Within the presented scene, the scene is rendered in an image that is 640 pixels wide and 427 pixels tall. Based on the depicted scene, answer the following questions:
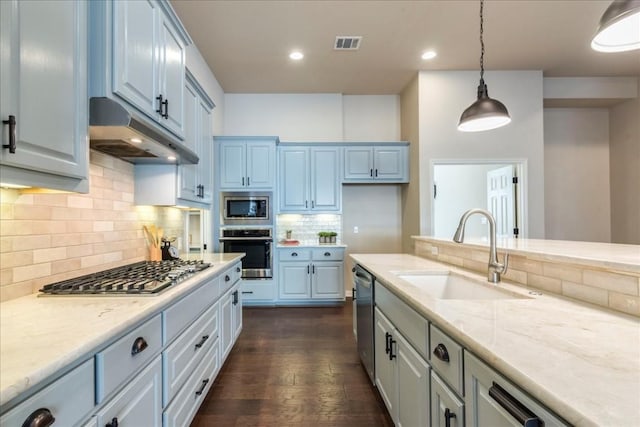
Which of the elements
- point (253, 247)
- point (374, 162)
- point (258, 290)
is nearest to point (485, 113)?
point (374, 162)

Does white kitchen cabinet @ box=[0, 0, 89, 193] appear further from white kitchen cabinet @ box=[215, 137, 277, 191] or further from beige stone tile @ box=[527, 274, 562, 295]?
white kitchen cabinet @ box=[215, 137, 277, 191]

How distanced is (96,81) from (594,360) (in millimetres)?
2006

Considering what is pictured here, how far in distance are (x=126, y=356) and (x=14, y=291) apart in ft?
2.31

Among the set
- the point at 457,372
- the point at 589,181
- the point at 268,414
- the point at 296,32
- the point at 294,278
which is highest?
the point at 296,32

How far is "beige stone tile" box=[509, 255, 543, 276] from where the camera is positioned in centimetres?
152

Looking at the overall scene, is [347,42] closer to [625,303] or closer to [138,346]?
[625,303]

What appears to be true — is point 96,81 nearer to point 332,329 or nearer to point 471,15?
point 332,329

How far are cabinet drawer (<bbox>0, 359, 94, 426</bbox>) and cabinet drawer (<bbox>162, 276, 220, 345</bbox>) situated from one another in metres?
0.48

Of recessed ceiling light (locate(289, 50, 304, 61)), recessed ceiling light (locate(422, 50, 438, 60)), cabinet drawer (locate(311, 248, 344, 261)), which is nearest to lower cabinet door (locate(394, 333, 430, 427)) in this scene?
cabinet drawer (locate(311, 248, 344, 261))

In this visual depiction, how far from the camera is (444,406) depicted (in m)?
1.11

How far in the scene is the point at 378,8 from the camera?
9.71 ft

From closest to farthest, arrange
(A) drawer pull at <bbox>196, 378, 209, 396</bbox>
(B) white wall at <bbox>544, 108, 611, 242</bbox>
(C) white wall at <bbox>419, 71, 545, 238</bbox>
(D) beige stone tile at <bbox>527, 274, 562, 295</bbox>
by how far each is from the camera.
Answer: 1. (D) beige stone tile at <bbox>527, 274, 562, 295</bbox>
2. (A) drawer pull at <bbox>196, 378, 209, 396</bbox>
3. (C) white wall at <bbox>419, 71, 545, 238</bbox>
4. (B) white wall at <bbox>544, 108, 611, 242</bbox>

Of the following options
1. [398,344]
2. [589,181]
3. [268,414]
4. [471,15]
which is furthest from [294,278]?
[589,181]

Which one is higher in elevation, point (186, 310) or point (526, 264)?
point (526, 264)
